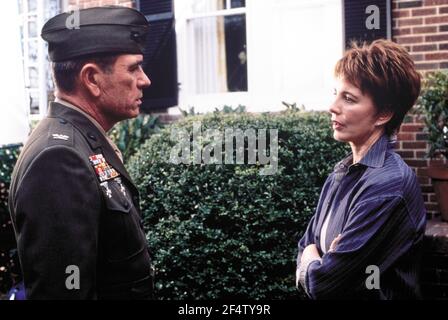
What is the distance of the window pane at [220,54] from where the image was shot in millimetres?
6566

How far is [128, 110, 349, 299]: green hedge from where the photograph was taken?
418cm

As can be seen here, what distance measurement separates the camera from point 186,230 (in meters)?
4.23

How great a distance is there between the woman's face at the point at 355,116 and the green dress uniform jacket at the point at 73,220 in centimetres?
94

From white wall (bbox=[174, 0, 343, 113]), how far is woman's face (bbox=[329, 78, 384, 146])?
325cm

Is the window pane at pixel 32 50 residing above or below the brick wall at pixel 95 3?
below

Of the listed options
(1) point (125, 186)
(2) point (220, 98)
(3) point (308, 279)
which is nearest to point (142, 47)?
(1) point (125, 186)

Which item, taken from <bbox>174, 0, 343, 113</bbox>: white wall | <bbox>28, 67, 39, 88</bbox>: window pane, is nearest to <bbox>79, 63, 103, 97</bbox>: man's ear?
<bbox>174, 0, 343, 113</bbox>: white wall

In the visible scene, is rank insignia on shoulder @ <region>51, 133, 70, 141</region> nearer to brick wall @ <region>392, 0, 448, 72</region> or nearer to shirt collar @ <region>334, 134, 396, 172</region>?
shirt collar @ <region>334, 134, 396, 172</region>

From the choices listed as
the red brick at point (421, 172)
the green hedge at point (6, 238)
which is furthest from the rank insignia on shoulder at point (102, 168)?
the green hedge at point (6, 238)

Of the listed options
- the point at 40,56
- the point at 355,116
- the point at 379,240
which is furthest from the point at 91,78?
the point at 40,56

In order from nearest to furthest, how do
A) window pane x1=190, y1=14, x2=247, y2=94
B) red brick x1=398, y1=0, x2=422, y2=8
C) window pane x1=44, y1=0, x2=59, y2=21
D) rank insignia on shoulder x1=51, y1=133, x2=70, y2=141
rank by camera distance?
rank insignia on shoulder x1=51, y1=133, x2=70, y2=141
red brick x1=398, y1=0, x2=422, y2=8
window pane x1=190, y1=14, x2=247, y2=94
window pane x1=44, y1=0, x2=59, y2=21

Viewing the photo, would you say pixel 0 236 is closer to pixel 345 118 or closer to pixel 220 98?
pixel 220 98

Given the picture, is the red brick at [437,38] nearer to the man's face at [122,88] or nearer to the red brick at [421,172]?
the red brick at [421,172]

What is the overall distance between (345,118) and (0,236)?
15.1ft
